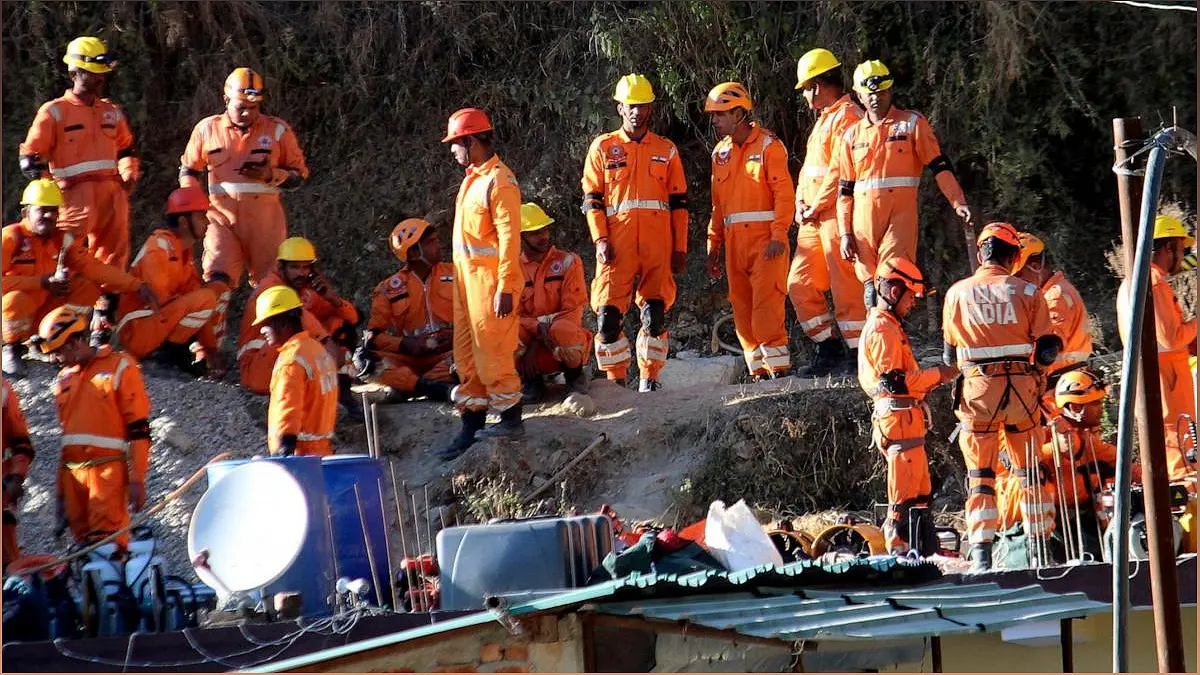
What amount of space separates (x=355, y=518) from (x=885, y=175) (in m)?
5.68

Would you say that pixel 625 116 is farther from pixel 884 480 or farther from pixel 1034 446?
pixel 1034 446

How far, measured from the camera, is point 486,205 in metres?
14.1

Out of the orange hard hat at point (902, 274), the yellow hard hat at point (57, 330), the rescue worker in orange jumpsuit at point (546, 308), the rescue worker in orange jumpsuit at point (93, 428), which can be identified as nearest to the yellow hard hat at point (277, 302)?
the rescue worker in orange jumpsuit at point (93, 428)

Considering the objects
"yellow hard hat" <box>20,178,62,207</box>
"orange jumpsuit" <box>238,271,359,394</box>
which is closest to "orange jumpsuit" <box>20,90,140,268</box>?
"yellow hard hat" <box>20,178,62,207</box>

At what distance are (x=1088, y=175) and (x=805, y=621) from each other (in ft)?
42.2

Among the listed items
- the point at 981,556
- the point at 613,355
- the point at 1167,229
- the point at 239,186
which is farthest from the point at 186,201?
the point at 1167,229

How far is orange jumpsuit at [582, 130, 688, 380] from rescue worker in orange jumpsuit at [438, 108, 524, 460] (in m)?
1.21

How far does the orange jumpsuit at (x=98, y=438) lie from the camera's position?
1198 cm

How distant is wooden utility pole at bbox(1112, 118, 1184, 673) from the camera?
8.88 meters

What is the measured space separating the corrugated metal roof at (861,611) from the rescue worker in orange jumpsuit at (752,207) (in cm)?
632

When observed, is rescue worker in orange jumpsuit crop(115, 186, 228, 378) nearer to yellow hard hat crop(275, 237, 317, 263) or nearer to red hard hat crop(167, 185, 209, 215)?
red hard hat crop(167, 185, 209, 215)

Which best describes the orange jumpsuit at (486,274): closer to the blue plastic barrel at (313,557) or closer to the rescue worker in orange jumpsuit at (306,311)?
the rescue worker in orange jumpsuit at (306,311)

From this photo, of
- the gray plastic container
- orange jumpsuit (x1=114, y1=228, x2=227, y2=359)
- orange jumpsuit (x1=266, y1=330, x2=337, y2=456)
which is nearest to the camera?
the gray plastic container

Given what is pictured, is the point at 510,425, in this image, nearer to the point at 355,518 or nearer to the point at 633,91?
the point at 633,91
